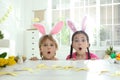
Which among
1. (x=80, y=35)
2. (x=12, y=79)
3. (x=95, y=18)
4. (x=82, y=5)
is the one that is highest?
(x=82, y=5)

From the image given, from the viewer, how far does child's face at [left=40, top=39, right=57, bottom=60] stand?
1626 mm

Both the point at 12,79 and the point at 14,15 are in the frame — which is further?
the point at 14,15

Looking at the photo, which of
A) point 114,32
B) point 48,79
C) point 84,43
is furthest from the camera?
point 114,32

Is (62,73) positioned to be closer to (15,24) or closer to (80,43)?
(80,43)

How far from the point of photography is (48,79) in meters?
0.64

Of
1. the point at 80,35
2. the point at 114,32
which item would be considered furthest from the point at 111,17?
the point at 80,35

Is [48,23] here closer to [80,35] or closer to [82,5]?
[82,5]

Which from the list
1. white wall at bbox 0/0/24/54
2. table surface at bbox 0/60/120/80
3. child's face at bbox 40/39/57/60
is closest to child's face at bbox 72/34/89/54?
child's face at bbox 40/39/57/60

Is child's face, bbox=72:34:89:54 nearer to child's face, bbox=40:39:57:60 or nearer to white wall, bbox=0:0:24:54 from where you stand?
child's face, bbox=40:39:57:60

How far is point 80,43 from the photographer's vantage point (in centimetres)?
166

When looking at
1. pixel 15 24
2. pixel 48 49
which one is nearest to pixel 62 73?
pixel 48 49

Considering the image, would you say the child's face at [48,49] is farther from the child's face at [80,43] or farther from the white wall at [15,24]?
the white wall at [15,24]

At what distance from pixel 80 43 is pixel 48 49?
0.85 feet

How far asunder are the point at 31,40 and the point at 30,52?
0.99 feet
